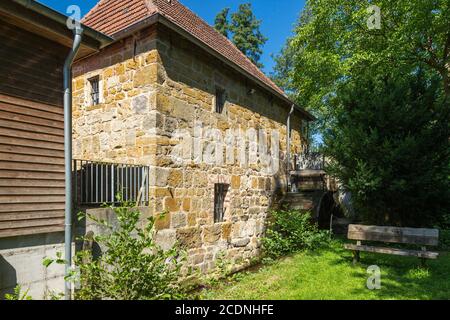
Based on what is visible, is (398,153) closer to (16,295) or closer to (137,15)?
(137,15)

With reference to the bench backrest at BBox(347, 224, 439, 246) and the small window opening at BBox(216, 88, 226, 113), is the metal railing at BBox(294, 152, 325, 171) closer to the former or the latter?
the small window opening at BBox(216, 88, 226, 113)

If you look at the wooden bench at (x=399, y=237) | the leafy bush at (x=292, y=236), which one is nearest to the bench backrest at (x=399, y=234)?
the wooden bench at (x=399, y=237)

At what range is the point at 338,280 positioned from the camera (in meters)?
5.39

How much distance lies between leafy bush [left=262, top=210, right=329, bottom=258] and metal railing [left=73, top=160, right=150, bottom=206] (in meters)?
4.43

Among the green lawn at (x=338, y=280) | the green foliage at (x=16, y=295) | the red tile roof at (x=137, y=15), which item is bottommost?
the green lawn at (x=338, y=280)

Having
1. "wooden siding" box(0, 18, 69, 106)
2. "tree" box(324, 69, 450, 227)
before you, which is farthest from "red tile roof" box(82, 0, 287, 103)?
"tree" box(324, 69, 450, 227)

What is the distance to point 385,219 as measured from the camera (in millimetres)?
7703

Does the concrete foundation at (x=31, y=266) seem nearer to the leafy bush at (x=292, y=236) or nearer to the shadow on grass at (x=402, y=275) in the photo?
the shadow on grass at (x=402, y=275)

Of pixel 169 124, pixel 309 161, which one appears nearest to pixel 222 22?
pixel 309 161

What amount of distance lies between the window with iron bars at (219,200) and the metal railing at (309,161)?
14.7 ft

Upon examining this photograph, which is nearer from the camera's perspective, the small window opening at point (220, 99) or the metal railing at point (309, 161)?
the small window opening at point (220, 99)

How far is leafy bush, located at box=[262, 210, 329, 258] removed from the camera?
8.21 metres

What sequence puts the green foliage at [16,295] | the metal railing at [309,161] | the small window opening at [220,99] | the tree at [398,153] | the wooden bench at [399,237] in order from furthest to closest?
the metal railing at [309,161] < the small window opening at [220,99] < the tree at [398,153] < the wooden bench at [399,237] < the green foliage at [16,295]

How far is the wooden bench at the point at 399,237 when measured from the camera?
5.44 meters
